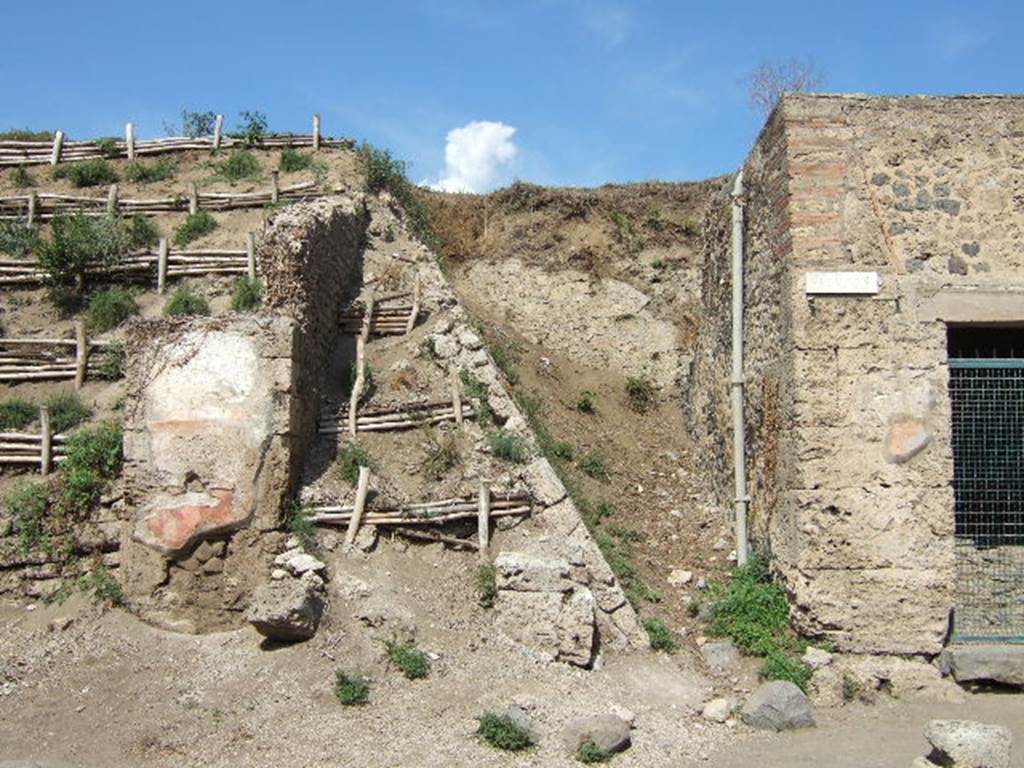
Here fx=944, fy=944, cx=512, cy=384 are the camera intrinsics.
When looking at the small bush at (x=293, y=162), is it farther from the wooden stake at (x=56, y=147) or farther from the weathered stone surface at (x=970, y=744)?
the weathered stone surface at (x=970, y=744)

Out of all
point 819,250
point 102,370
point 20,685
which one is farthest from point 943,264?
point 102,370

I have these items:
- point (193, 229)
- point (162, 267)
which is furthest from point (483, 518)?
point (193, 229)

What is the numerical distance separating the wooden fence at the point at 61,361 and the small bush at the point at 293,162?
4615 millimetres

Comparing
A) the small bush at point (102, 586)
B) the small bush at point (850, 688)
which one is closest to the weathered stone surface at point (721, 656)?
the small bush at point (850, 688)

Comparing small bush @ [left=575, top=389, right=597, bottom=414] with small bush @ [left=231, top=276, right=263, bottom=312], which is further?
small bush @ [left=575, top=389, right=597, bottom=414]

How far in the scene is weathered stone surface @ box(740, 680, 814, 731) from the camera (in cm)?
665

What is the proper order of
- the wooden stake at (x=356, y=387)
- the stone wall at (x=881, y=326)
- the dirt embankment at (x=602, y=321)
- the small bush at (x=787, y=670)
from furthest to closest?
the dirt embankment at (x=602, y=321) → the wooden stake at (x=356, y=387) → the stone wall at (x=881, y=326) → the small bush at (x=787, y=670)

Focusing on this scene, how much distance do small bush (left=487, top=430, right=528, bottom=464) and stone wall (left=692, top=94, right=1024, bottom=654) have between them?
7.74 feet

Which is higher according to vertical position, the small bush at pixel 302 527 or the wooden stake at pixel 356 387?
the wooden stake at pixel 356 387

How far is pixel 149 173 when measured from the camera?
1445cm

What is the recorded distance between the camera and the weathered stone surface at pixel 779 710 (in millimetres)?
6648

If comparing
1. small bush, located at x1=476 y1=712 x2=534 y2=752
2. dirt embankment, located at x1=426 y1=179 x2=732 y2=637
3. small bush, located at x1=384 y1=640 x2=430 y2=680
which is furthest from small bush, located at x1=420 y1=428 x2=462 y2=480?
small bush, located at x1=476 y1=712 x2=534 y2=752

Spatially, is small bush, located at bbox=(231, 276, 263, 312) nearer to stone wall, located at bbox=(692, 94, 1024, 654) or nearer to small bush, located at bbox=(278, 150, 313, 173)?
small bush, located at bbox=(278, 150, 313, 173)

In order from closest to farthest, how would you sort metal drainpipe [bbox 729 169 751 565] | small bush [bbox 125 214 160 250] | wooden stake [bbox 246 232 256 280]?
metal drainpipe [bbox 729 169 751 565], wooden stake [bbox 246 232 256 280], small bush [bbox 125 214 160 250]
